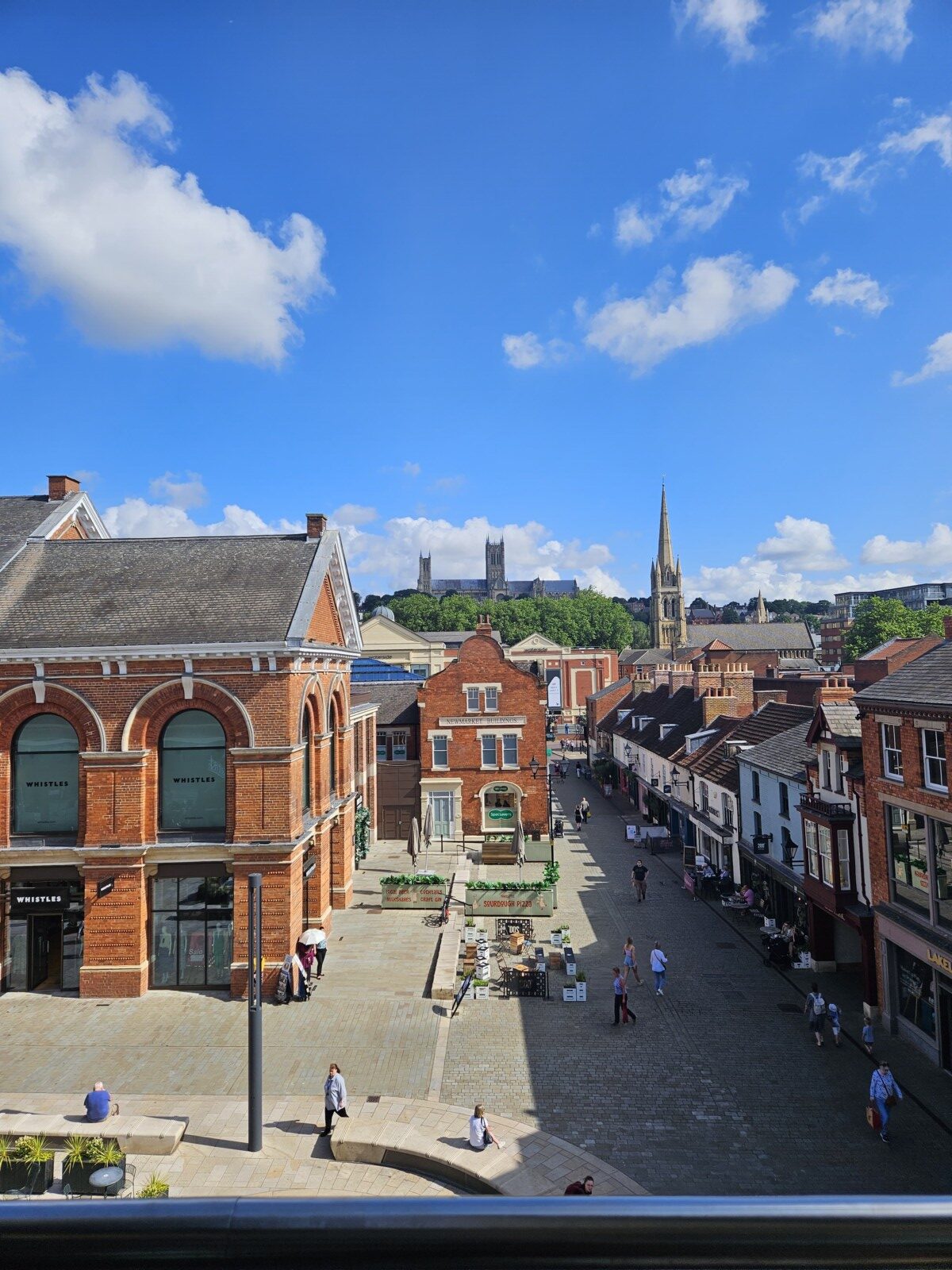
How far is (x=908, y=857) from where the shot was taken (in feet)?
60.0

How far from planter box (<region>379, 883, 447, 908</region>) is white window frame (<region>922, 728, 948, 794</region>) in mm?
17111

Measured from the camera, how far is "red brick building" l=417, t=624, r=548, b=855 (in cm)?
4012

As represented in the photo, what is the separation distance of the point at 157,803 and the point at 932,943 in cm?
1945

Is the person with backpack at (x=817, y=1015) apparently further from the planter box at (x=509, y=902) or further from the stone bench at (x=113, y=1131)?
the stone bench at (x=113, y=1131)

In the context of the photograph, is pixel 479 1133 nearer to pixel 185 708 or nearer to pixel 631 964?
pixel 631 964

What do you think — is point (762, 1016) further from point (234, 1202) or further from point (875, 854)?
point (234, 1202)

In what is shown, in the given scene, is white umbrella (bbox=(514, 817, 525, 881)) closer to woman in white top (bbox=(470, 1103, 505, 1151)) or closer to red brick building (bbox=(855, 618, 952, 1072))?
red brick building (bbox=(855, 618, 952, 1072))

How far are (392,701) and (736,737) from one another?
19.2 m

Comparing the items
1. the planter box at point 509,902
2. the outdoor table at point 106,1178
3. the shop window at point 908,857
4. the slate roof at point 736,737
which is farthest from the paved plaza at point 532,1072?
the slate roof at point 736,737

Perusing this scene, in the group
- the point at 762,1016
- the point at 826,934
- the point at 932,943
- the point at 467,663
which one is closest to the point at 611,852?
the point at 467,663

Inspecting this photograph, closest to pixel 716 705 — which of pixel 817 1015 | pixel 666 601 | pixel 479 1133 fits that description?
pixel 817 1015

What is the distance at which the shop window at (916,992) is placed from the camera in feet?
57.5

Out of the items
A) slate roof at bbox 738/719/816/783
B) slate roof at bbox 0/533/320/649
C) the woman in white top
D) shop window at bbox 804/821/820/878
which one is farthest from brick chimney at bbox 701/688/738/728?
the woman in white top

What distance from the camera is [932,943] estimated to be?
16.8 meters
